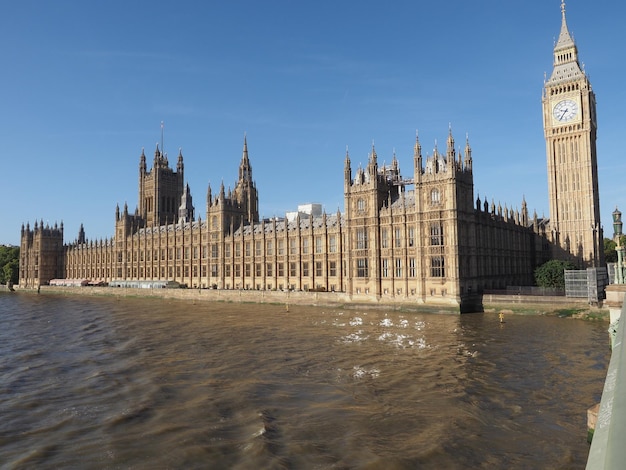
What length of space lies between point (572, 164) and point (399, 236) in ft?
165

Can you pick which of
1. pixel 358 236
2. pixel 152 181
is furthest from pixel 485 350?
pixel 152 181

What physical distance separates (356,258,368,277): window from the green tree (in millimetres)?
146409

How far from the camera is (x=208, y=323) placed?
184 ft

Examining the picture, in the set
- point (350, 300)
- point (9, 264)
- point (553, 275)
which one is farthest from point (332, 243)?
point (9, 264)

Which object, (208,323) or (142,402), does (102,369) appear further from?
(208,323)

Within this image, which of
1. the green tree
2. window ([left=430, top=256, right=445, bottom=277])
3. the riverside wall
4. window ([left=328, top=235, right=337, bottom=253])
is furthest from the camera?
the green tree

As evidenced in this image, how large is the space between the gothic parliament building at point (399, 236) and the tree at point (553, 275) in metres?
6.03

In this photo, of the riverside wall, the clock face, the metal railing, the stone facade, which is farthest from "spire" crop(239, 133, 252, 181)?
the metal railing

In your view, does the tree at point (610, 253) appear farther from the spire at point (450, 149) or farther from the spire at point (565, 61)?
the spire at point (450, 149)

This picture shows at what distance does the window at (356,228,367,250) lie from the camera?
7247 cm

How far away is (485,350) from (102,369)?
27526 millimetres

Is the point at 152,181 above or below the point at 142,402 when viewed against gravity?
above

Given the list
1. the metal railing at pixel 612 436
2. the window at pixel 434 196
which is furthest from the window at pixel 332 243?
the metal railing at pixel 612 436

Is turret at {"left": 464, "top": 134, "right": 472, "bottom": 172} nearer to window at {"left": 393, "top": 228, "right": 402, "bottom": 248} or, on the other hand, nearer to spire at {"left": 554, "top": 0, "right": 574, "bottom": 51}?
window at {"left": 393, "top": 228, "right": 402, "bottom": 248}
